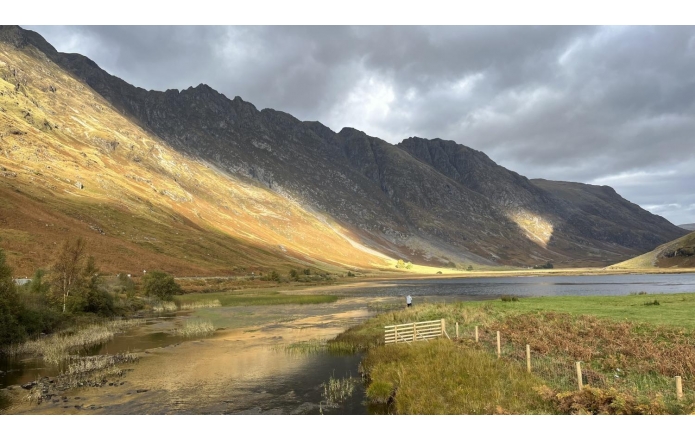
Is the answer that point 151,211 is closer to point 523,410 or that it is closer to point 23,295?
point 23,295

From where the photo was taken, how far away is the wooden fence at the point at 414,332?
1243 inches

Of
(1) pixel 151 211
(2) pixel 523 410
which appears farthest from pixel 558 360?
(1) pixel 151 211

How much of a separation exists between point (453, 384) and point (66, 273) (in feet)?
171

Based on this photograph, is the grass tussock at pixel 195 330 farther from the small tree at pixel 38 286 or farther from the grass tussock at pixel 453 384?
the grass tussock at pixel 453 384

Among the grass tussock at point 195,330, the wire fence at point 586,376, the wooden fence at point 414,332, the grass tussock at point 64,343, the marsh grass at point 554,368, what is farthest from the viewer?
the grass tussock at point 195,330

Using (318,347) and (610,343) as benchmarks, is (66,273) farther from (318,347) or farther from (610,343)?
(610,343)

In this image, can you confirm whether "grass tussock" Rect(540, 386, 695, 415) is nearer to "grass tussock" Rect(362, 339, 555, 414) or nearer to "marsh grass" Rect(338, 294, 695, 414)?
"marsh grass" Rect(338, 294, 695, 414)

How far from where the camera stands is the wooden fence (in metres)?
31.6

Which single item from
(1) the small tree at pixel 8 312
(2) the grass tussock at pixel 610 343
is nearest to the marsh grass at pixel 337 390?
(2) the grass tussock at pixel 610 343

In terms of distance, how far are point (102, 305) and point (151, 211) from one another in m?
136

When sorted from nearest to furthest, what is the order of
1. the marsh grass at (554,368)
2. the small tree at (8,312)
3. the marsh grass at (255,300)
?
the marsh grass at (554,368) → the small tree at (8,312) → the marsh grass at (255,300)

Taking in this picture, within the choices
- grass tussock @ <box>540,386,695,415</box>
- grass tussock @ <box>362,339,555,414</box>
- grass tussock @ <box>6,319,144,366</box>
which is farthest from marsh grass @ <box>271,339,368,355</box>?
grass tussock @ <box>540,386,695,415</box>

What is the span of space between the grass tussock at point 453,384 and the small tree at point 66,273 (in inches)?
1778

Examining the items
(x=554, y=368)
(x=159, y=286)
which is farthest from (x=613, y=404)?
(x=159, y=286)
